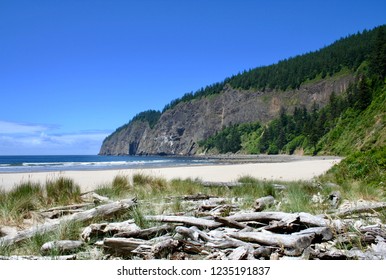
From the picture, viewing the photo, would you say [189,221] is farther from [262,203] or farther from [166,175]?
[166,175]

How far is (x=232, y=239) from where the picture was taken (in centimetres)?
444

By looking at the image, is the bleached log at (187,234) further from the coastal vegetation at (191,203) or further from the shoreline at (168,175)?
the shoreline at (168,175)

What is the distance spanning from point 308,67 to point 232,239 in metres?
147

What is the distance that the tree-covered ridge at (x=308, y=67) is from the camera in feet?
375

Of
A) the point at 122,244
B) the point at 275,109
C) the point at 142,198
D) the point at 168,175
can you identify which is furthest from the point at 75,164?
the point at 275,109

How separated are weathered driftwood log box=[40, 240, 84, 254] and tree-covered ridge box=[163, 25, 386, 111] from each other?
10845cm

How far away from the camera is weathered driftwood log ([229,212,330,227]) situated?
15.4ft

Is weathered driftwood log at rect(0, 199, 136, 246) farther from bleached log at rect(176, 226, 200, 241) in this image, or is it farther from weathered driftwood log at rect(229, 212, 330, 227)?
weathered driftwood log at rect(229, 212, 330, 227)

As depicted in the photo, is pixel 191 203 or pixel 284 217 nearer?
pixel 284 217

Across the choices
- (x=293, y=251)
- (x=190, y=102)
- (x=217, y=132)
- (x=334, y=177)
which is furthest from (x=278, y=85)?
(x=293, y=251)

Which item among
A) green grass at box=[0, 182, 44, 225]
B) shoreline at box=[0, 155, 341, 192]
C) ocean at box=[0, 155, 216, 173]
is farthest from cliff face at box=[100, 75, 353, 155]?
green grass at box=[0, 182, 44, 225]

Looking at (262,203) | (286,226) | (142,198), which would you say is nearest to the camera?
(286,226)

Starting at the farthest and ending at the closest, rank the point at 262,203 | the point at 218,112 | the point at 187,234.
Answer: the point at 218,112 → the point at 262,203 → the point at 187,234

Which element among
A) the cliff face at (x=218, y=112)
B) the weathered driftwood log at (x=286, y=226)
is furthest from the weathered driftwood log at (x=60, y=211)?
the cliff face at (x=218, y=112)
